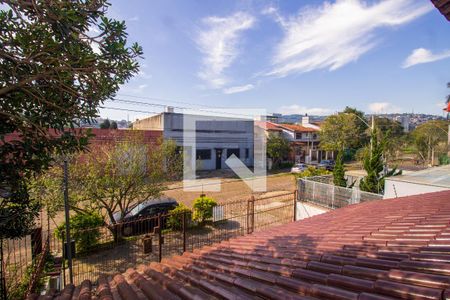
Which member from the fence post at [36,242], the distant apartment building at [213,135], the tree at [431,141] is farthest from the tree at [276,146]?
the fence post at [36,242]

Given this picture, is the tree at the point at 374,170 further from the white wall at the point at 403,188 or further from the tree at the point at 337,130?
the tree at the point at 337,130

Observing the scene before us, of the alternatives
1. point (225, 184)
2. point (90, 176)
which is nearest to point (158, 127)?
point (225, 184)

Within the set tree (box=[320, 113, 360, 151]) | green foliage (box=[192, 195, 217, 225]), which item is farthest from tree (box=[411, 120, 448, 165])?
green foliage (box=[192, 195, 217, 225])

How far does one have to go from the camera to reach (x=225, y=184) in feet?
73.9

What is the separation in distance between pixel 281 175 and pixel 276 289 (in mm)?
26144

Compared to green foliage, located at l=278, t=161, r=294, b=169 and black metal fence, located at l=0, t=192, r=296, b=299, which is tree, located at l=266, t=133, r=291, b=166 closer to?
green foliage, located at l=278, t=161, r=294, b=169

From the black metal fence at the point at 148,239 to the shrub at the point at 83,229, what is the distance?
0.11 feet

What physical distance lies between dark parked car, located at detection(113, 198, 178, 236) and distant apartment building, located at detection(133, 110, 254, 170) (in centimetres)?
1420

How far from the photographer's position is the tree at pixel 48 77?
104 inches

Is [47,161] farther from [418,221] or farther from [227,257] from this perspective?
[418,221]

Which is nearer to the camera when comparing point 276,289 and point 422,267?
point 422,267

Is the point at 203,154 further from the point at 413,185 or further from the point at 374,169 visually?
the point at 413,185

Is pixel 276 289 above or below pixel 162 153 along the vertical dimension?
below

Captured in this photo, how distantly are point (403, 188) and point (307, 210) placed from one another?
13.9ft
